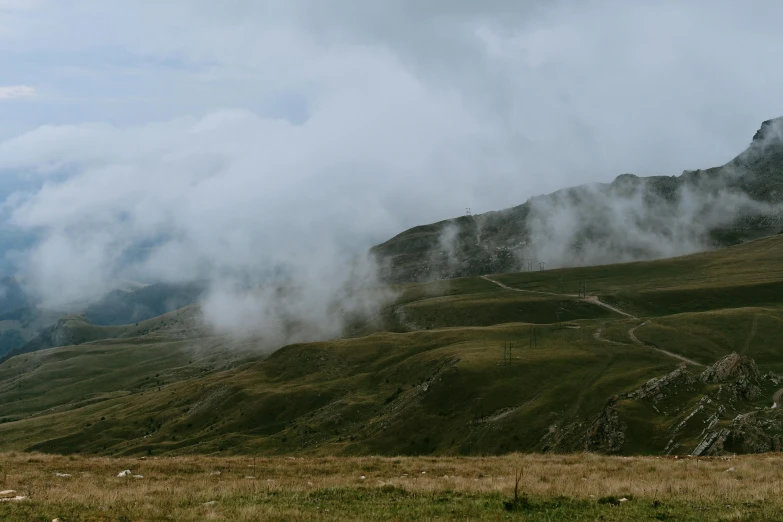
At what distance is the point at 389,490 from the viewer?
28.7 metres

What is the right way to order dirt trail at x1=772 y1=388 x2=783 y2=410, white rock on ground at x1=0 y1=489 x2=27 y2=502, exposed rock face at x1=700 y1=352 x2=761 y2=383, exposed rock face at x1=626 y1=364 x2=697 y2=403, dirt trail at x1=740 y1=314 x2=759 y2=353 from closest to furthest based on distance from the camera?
white rock on ground at x1=0 y1=489 x2=27 y2=502 < dirt trail at x1=772 y1=388 x2=783 y2=410 < exposed rock face at x1=626 y1=364 x2=697 y2=403 < exposed rock face at x1=700 y1=352 x2=761 y2=383 < dirt trail at x1=740 y1=314 x2=759 y2=353

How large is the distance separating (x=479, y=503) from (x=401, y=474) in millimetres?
12033

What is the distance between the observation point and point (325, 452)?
113312 mm

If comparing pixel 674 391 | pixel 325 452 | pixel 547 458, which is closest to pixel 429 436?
pixel 325 452

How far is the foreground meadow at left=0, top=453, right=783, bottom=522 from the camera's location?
23.0 meters

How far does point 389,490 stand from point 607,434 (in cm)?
5948

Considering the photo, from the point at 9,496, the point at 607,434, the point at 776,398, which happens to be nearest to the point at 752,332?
the point at 776,398

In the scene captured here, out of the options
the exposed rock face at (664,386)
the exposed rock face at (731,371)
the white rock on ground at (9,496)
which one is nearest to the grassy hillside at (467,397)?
the exposed rock face at (664,386)

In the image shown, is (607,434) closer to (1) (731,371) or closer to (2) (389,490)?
(1) (731,371)

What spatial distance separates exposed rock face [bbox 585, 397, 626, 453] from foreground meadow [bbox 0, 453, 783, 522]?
3680 cm

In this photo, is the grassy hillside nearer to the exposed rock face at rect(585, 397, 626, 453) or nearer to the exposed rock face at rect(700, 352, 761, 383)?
the exposed rock face at rect(585, 397, 626, 453)

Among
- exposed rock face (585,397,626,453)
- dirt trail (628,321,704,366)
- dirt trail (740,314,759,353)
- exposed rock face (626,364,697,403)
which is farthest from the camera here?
dirt trail (740,314,759,353)

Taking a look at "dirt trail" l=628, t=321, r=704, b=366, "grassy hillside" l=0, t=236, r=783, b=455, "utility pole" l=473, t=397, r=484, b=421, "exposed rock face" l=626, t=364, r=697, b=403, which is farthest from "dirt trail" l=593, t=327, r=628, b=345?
"exposed rock face" l=626, t=364, r=697, b=403

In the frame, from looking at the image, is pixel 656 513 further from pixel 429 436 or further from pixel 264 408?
pixel 264 408
